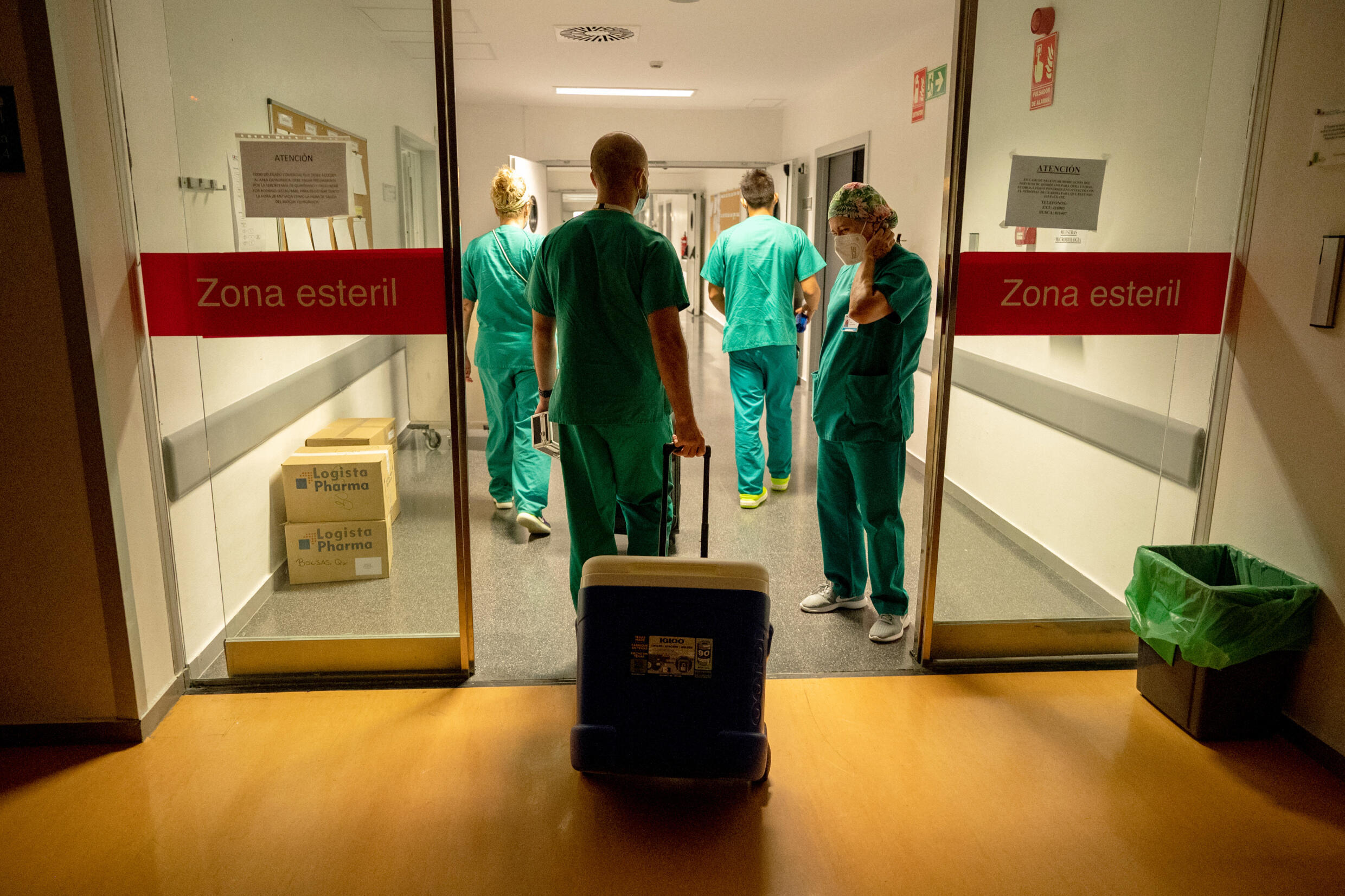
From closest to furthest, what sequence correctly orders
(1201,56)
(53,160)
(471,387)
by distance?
1. (53,160)
2. (1201,56)
3. (471,387)

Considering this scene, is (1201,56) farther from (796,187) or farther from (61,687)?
(796,187)

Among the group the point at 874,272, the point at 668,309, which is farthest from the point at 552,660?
the point at 874,272

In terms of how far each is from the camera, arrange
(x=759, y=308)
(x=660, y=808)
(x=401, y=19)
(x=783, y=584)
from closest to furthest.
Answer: (x=660, y=808) < (x=401, y=19) < (x=783, y=584) < (x=759, y=308)

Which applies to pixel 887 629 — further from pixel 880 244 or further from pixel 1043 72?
pixel 1043 72

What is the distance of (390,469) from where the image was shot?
2650mm

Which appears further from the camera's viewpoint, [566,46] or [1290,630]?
[566,46]

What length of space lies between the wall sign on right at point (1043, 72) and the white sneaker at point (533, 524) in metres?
2.37

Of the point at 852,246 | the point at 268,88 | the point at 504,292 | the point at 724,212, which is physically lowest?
the point at 504,292

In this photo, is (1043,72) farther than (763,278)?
No

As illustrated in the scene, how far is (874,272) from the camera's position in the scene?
95.1 inches

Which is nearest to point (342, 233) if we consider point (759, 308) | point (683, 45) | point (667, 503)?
point (667, 503)

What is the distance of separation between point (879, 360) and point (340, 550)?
174 cm

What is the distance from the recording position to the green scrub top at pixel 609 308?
2164mm

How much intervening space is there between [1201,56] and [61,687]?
342cm
